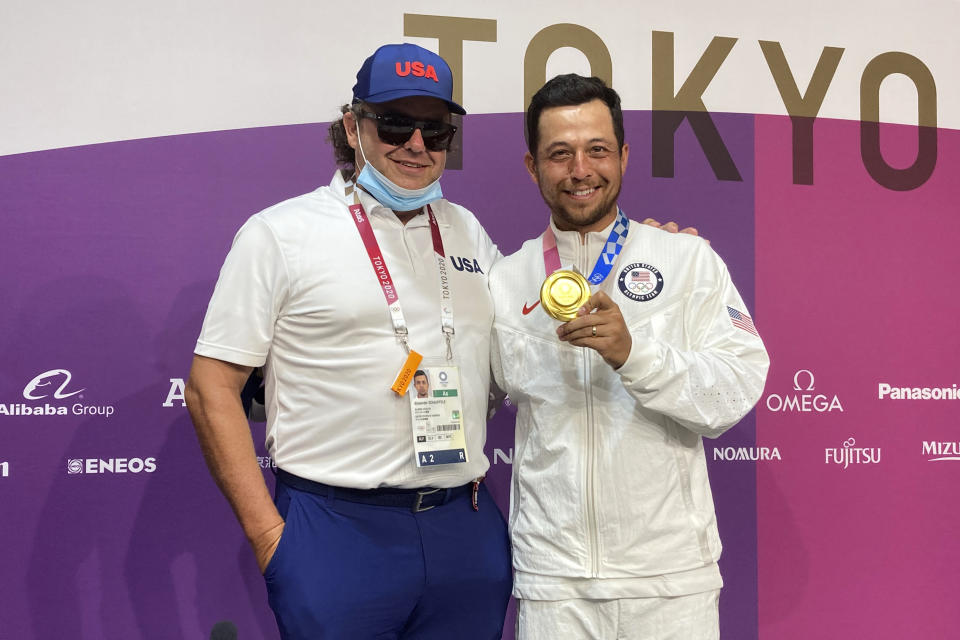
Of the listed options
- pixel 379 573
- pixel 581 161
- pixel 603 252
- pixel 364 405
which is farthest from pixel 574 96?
pixel 379 573

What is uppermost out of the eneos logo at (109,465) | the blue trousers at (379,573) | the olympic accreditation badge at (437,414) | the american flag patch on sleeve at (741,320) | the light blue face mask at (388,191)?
the light blue face mask at (388,191)

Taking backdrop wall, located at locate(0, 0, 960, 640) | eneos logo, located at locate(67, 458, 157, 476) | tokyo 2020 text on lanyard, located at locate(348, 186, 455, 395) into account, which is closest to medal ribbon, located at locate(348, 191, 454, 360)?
tokyo 2020 text on lanyard, located at locate(348, 186, 455, 395)

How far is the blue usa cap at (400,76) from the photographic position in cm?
219

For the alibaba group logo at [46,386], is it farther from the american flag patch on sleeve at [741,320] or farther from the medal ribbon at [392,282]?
the american flag patch on sleeve at [741,320]

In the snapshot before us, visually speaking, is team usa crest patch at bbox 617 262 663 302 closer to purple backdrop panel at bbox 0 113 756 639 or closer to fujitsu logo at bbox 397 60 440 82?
fujitsu logo at bbox 397 60 440 82

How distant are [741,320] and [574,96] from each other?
30.0 inches

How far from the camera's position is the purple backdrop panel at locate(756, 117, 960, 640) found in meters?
3.35

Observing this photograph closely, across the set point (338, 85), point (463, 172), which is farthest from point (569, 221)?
point (338, 85)

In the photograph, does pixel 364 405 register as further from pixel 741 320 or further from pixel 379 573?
pixel 741 320

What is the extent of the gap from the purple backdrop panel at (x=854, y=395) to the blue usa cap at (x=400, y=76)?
1.75 m

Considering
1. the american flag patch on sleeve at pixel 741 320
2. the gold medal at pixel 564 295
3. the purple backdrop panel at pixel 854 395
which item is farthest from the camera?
the purple backdrop panel at pixel 854 395

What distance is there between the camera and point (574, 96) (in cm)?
218

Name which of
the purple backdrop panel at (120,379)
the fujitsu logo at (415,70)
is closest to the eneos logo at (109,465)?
the purple backdrop panel at (120,379)

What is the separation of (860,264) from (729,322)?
1.69 meters
